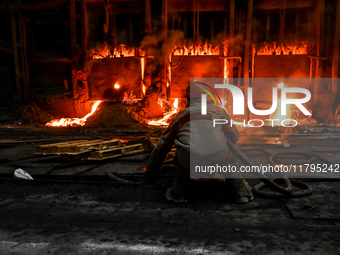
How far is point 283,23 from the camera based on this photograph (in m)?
9.71

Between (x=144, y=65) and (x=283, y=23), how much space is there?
4.92 meters

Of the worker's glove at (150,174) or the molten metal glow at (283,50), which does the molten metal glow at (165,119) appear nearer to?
the molten metal glow at (283,50)

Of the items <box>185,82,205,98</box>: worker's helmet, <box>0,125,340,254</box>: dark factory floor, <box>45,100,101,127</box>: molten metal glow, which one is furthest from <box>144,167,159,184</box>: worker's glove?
<box>45,100,101,127</box>: molten metal glow

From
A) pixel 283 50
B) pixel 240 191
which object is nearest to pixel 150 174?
pixel 240 191

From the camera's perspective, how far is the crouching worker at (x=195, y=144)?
3059mm

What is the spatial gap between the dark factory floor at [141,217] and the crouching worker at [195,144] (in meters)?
0.18

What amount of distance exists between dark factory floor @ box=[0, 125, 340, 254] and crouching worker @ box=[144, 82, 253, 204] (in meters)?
0.18

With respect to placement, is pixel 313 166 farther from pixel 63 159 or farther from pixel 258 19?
pixel 258 19

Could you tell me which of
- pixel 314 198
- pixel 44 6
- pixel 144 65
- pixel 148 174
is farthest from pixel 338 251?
pixel 44 6

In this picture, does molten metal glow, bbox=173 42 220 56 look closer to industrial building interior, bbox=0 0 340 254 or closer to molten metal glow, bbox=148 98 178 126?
industrial building interior, bbox=0 0 340 254

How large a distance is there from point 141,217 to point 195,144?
92 centimetres

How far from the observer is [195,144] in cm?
305

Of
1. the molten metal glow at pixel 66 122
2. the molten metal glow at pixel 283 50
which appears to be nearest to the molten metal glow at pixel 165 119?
the molten metal glow at pixel 66 122

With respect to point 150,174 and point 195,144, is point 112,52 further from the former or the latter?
point 195,144
